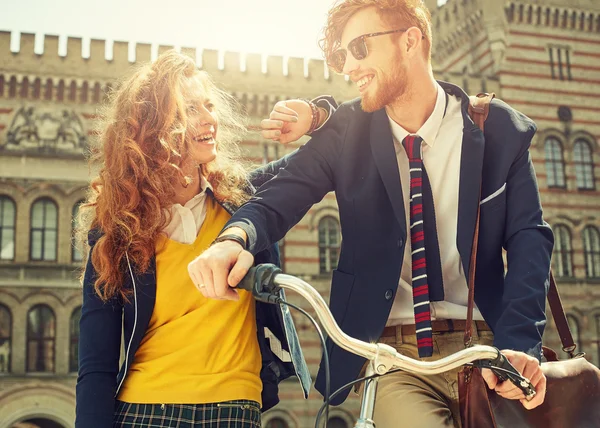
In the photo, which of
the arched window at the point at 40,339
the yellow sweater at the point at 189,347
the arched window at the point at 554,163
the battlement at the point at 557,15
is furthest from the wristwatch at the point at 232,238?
the battlement at the point at 557,15

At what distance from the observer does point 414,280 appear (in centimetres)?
242

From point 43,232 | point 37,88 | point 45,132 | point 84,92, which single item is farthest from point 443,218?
point 37,88

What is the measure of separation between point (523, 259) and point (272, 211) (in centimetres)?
77

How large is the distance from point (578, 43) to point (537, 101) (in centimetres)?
242

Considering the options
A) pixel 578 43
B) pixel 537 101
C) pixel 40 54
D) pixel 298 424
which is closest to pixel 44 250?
pixel 40 54

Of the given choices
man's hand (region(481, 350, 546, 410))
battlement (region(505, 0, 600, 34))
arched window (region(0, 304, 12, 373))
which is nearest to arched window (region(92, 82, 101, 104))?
arched window (region(0, 304, 12, 373))

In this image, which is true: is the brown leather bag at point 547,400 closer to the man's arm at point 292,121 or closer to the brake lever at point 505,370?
the brake lever at point 505,370

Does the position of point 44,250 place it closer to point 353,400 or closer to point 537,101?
point 353,400

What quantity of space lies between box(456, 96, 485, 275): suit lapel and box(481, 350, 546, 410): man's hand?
47 centimetres

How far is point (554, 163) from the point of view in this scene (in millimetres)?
20188

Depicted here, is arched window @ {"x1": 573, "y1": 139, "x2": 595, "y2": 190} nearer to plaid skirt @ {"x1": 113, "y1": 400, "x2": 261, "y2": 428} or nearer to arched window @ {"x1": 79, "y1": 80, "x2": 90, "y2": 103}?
arched window @ {"x1": 79, "y1": 80, "x2": 90, "y2": 103}

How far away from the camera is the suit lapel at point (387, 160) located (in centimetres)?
247

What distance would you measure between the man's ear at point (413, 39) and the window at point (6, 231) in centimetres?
1569

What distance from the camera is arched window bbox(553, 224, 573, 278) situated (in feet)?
64.3
